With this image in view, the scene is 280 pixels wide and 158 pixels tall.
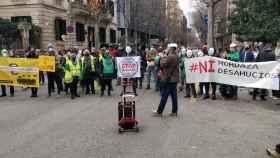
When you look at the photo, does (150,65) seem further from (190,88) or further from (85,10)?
(85,10)

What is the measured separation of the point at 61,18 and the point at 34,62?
2766cm

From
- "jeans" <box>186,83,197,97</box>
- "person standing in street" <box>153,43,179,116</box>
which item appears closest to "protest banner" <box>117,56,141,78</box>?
"jeans" <box>186,83,197,97</box>

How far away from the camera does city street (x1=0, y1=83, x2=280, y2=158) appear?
307 inches

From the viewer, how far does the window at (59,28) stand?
138 feet

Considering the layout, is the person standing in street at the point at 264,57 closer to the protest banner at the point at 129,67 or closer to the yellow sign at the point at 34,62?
the protest banner at the point at 129,67

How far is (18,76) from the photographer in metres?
16.3

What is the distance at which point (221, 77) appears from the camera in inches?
582

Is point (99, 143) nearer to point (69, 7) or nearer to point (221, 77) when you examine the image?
point (221, 77)

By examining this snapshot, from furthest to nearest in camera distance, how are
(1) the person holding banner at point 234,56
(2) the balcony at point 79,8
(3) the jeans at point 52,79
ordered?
(2) the balcony at point 79,8 → (3) the jeans at point 52,79 → (1) the person holding banner at point 234,56

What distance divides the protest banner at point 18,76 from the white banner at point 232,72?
228 inches

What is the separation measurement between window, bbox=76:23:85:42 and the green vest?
31443 millimetres

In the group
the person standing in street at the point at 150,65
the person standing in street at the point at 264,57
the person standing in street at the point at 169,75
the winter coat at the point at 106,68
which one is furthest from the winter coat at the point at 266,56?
the winter coat at the point at 106,68

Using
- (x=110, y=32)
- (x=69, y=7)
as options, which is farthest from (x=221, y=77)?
(x=110, y=32)

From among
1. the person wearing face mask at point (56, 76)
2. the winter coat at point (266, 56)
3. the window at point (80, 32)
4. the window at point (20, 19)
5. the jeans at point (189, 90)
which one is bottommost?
the jeans at point (189, 90)
